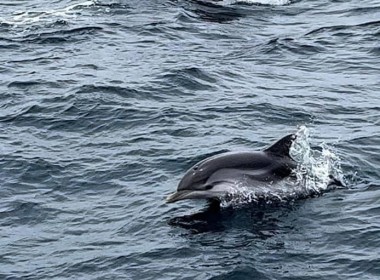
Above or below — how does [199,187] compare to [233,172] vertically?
below

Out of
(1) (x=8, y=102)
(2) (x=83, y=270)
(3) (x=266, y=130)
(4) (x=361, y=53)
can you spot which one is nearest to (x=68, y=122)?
(1) (x=8, y=102)

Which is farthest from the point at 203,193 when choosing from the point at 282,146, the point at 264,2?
the point at 264,2

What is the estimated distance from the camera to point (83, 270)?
49.3ft

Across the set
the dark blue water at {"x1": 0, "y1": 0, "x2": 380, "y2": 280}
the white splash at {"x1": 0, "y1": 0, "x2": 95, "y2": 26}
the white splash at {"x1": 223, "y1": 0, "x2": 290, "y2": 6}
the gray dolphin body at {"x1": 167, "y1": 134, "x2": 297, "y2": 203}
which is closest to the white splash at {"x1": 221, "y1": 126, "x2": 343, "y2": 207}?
the gray dolphin body at {"x1": 167, "y1": 134, "x2": 297, "y2": 203}

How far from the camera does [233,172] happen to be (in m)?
16.8

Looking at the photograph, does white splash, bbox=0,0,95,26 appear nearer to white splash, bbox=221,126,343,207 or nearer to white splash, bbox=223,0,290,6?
white splash, bbox=223,0,290,6

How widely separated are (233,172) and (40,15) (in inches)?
702

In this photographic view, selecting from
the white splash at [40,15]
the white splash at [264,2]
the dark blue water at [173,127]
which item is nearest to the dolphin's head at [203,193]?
the dark blue water at [173,127]

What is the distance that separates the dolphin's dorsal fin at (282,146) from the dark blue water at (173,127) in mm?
999

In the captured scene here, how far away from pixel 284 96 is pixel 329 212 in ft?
24.5

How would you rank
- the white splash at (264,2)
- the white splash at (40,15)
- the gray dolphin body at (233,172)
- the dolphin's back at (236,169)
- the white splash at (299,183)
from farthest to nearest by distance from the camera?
the white splash at (264,2), the white splash at (40,15), the white splash at (299,183), the dolphin's back at (236,169), the gray dolphin body at (233,172)

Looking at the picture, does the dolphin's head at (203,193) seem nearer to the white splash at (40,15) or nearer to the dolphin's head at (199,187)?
the dolphin's head at (199,187)

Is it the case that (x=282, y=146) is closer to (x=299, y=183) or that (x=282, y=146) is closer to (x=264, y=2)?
(x=299, y=183)

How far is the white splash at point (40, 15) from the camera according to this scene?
32.0 meters
